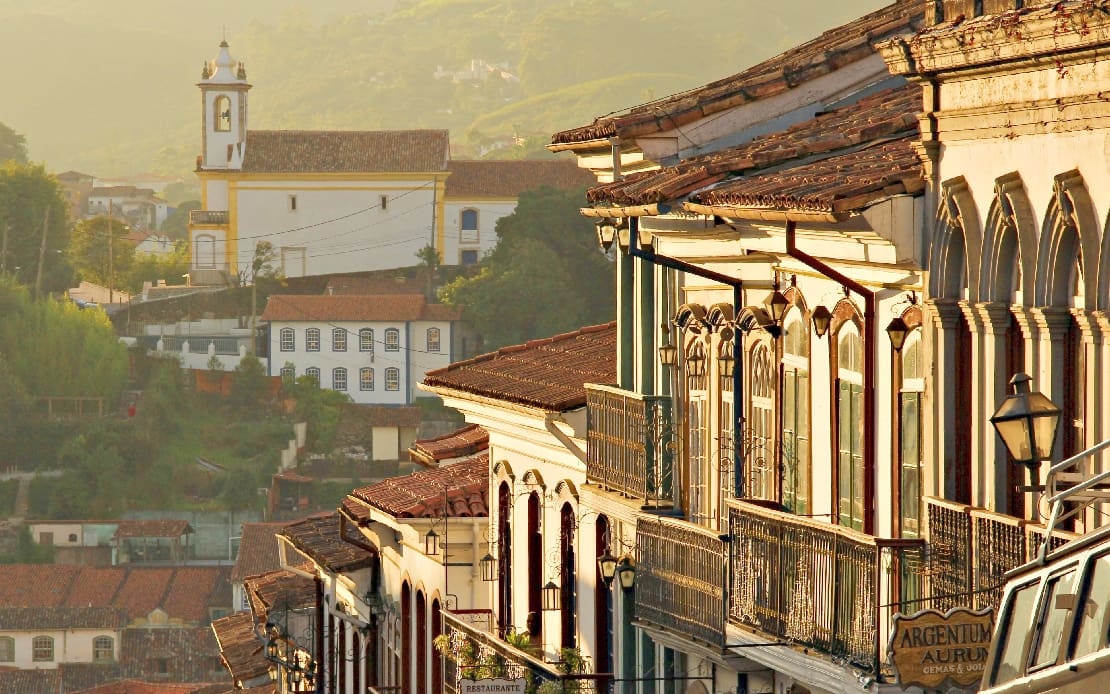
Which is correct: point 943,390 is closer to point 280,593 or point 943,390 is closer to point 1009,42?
point 1009,42

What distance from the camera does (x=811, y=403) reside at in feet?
45.1

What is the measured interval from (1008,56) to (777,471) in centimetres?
486

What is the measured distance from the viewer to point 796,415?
46.4ft

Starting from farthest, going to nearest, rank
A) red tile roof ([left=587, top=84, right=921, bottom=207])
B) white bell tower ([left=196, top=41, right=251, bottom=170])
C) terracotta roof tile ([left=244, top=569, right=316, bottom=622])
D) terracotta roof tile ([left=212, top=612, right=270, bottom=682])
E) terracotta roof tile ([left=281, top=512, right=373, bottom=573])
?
1. white bell tower ([left=196, top=41, right=251, bottom=170])
2. terracotta roof tile ([left=212, top=612, right=270, bottom=682])
3. terracotta roof tile ([left=244, top=569, right=316, bottom=622])
4. terracotta roof tile ([left=281, top=512, right=373, bottom=573])
5. red tile roof ([left=587, top=84, right=921, bottom=207])

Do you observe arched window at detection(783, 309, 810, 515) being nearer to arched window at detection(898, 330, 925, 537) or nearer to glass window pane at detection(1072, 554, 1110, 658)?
arched window at detection(898, 330, 925, 537)

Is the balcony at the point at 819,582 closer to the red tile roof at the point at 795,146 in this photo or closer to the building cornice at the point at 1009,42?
the red tile roof at the point at 795,146

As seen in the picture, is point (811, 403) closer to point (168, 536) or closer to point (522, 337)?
point (168, 536)

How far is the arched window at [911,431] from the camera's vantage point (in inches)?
461

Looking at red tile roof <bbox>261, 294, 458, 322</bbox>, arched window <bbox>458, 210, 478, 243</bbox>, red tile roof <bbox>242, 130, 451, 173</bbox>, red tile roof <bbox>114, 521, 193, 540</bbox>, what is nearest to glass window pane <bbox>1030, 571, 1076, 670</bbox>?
red tile roof <bbox>114, 521, 193, 540</bbox>

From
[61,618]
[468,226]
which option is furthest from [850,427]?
[468,226]

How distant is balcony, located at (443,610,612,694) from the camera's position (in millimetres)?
17766

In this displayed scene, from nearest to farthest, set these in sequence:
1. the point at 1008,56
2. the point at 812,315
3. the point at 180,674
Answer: the point at 1008,56 → the point at 812,315 → the point at 180,674

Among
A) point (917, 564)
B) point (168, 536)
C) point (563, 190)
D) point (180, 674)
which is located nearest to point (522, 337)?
point (563, 190)

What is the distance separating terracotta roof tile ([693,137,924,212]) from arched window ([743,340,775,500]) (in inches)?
62.5
